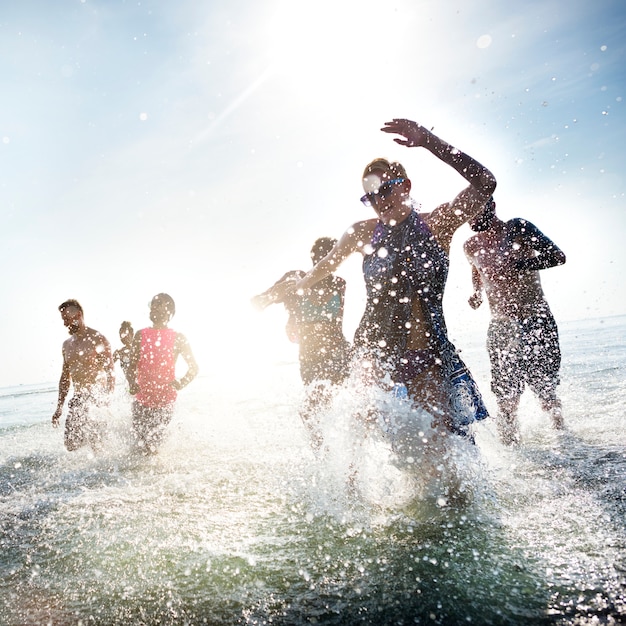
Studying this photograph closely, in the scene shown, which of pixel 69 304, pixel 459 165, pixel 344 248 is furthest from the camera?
→ pixel 69 304

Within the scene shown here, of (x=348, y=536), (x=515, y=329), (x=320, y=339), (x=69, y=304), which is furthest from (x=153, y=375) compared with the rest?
(x=515, y=329)

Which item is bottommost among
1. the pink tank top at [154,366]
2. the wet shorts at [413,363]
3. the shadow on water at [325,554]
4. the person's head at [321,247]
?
the shadow on water at [325,554]

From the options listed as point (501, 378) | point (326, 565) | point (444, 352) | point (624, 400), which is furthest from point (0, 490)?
point (624, 400)

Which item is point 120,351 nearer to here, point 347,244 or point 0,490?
point 0,490

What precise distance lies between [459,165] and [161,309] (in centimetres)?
435

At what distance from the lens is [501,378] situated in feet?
14.1

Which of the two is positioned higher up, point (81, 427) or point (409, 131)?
point (409, 131)

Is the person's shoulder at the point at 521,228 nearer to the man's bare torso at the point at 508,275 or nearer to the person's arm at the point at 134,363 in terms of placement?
the man's bare torso at the point at 508,275

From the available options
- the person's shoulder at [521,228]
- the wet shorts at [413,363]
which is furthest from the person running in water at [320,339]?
the wet shorts at [413,363]

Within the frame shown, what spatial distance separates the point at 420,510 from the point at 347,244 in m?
1.76

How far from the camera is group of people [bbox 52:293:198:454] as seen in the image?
562 cm

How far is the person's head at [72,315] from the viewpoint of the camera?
6.16 meters

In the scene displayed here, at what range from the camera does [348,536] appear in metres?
2.38

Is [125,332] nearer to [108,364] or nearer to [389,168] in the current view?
[108,364]
